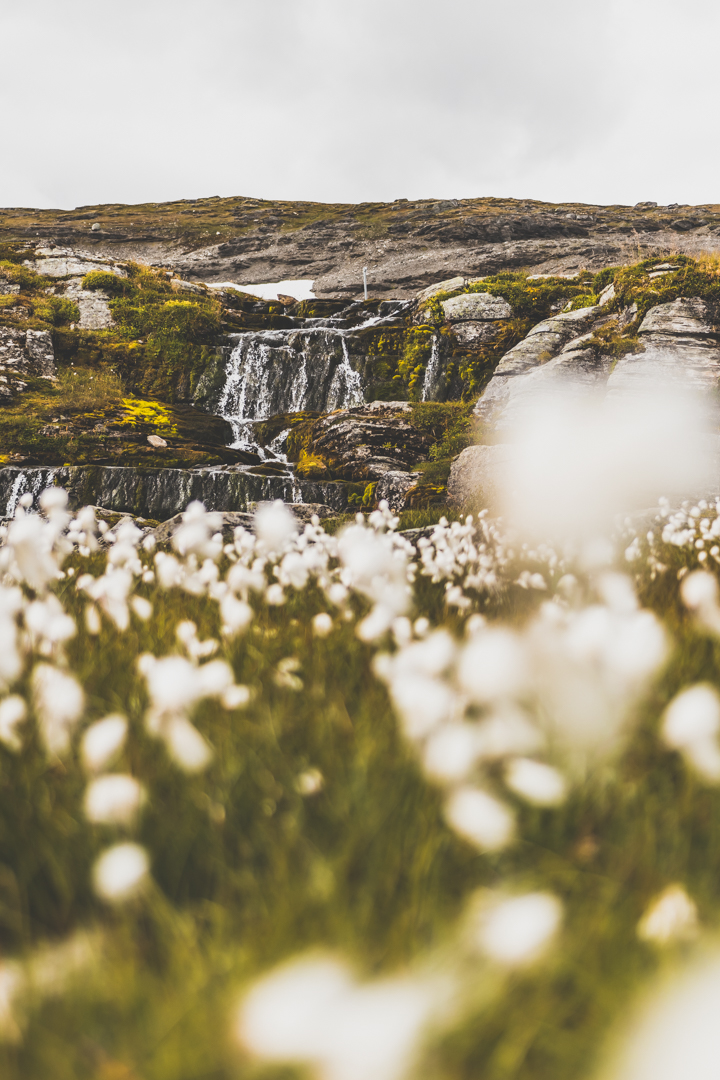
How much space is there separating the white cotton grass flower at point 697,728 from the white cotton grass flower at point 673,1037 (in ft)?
1.27

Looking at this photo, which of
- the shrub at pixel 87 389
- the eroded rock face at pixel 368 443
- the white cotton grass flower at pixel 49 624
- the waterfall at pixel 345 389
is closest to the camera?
the white cotton grass flower at pixel 49 624

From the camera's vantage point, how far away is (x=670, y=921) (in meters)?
1.12

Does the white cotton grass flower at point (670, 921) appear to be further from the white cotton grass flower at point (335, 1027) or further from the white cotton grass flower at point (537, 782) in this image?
the white cotton grass flower at point (335, 1027)

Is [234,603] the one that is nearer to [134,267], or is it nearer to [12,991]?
[12,991]

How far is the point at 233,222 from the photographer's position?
69250mm

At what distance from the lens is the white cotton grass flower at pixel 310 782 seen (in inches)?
60.7

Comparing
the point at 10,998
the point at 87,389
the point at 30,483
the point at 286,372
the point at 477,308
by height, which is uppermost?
the point at 477,308

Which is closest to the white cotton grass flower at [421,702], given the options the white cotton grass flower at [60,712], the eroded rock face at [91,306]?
the white cotton grass flower at [60,712]

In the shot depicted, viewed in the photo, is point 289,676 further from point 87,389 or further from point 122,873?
point 87,389

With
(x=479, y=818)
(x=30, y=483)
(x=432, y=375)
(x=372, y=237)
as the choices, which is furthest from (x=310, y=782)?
(x=372, y=237)

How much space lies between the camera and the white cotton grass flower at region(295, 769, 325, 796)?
1.54 m

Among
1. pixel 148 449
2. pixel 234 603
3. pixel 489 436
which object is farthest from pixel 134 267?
pixel 234 603

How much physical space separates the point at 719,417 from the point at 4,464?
13.7 metres

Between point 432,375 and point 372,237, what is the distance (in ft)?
159
